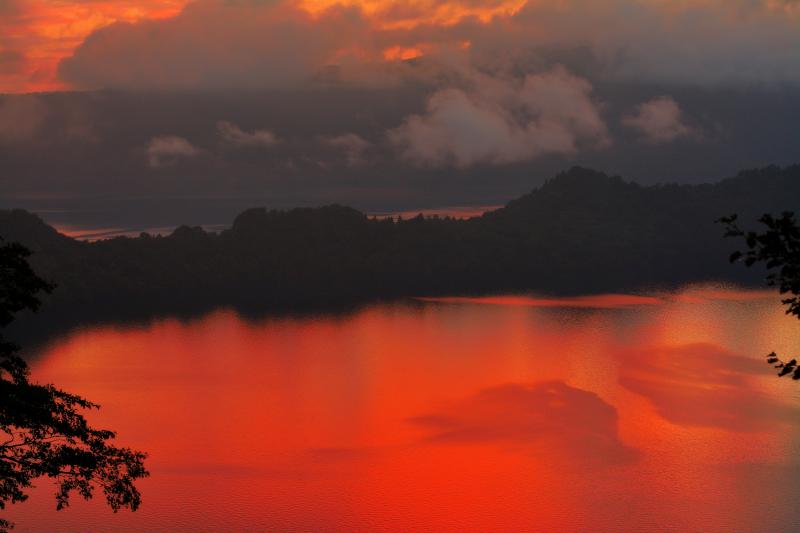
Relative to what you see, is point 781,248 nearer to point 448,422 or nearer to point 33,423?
point 33,423

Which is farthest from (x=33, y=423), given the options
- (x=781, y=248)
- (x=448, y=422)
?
Result: (x=448, y=422)

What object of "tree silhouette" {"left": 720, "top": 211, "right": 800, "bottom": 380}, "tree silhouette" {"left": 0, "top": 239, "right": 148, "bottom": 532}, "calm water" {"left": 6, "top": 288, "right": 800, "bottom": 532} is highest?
"tree silhouette" {"left": 720, "top": 211, "right": 800, "bottom": 380}

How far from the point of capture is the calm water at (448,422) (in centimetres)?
7550

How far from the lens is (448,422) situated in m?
104

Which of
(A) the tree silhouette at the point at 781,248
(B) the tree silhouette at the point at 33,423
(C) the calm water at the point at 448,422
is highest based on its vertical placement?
(A) the tree silhouette at the point at 781,248

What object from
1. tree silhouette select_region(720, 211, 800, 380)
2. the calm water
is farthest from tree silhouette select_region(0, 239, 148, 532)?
the calm water

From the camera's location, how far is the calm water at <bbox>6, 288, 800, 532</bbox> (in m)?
75.5

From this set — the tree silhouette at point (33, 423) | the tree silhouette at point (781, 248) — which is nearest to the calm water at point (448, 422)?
the tree silhouette at point (33, 423)

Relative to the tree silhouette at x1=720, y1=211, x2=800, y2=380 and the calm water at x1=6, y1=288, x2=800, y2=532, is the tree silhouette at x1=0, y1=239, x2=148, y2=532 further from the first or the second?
the calm water at x1=6, y1=288, x2=800, y2=532

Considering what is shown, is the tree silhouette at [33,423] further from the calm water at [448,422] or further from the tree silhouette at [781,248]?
the calm water at [448,422]

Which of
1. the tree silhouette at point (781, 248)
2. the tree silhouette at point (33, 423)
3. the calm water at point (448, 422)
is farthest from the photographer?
the calm water at point (448, 422)

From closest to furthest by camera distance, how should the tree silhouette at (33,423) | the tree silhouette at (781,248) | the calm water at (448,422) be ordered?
the tree silhouette at (781,248) → the tree silhouette at (33,423) → the calm water at (448,422)

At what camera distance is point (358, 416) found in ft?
355

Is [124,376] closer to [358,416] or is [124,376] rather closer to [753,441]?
[358,416]
